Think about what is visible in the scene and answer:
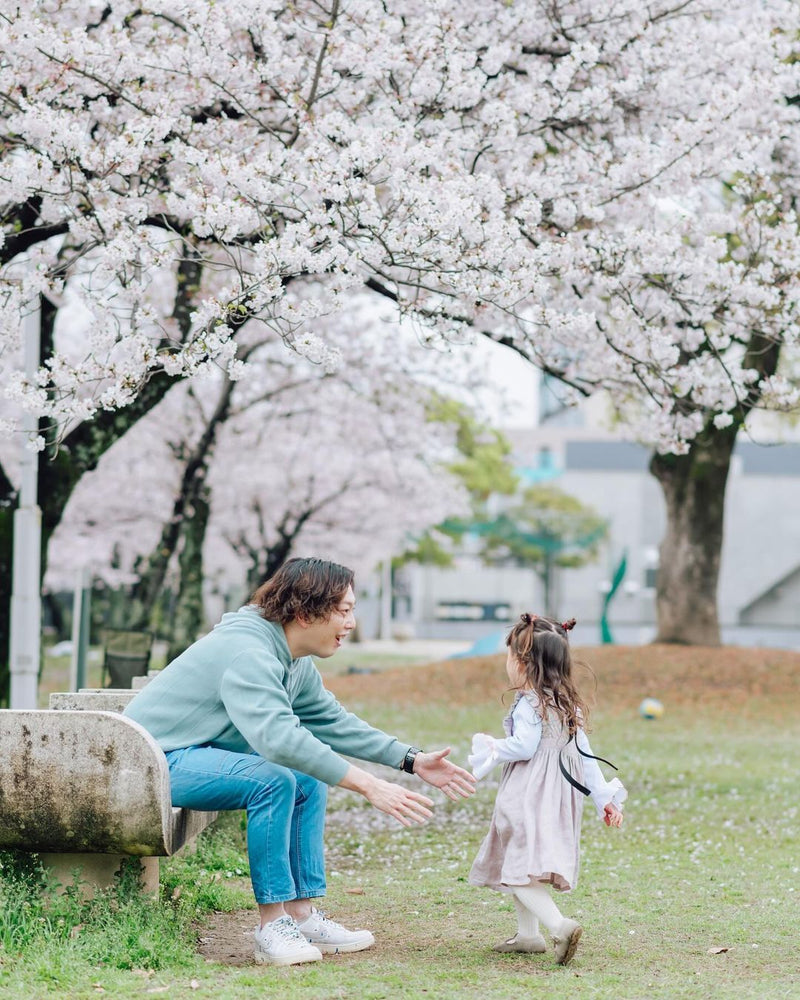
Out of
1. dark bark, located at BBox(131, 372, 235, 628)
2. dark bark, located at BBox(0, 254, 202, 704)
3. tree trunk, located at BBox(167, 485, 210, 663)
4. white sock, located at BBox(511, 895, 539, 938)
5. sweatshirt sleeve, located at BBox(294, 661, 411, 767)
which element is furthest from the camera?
tree trunk, located at BBox(167, 485, 210, 663)

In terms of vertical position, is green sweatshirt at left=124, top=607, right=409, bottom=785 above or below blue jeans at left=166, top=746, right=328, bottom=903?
above

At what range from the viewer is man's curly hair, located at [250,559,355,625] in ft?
15.8

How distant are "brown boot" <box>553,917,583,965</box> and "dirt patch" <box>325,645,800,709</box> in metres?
11.8

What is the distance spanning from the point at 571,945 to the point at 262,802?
1.15 meters

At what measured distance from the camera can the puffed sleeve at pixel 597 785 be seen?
15.8ft

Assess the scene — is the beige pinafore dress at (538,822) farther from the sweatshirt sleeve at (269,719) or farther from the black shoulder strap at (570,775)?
the sweatshirt sleeve at (269,719)

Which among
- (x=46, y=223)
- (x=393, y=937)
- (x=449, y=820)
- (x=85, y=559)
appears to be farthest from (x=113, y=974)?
(x=85, y=559)

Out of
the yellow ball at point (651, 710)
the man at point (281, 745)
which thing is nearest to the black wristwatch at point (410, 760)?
the man at point (281, 745)

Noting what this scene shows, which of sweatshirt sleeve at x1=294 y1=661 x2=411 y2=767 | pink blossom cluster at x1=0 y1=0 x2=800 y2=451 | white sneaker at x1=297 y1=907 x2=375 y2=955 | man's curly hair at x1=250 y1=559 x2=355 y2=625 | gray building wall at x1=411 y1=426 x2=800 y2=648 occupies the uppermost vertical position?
pink blossom cluster at x1=0 y1=0 x2=800 y2=451

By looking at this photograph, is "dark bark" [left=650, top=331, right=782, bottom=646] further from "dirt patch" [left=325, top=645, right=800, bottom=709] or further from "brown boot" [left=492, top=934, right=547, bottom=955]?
"brown boot" [left=492, top=934, right=547, bottom=955]

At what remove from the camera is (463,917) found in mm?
5582

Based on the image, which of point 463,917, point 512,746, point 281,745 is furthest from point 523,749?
point 463,917

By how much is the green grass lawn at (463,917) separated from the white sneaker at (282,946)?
0.06m

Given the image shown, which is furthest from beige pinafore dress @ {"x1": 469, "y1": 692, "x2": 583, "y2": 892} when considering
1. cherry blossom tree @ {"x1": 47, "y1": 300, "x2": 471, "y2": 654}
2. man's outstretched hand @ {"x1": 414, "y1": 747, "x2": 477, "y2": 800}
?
cherry blossom tree @ {"x1": 47, "y1": 300, "x2": 471, "y2": 654}
